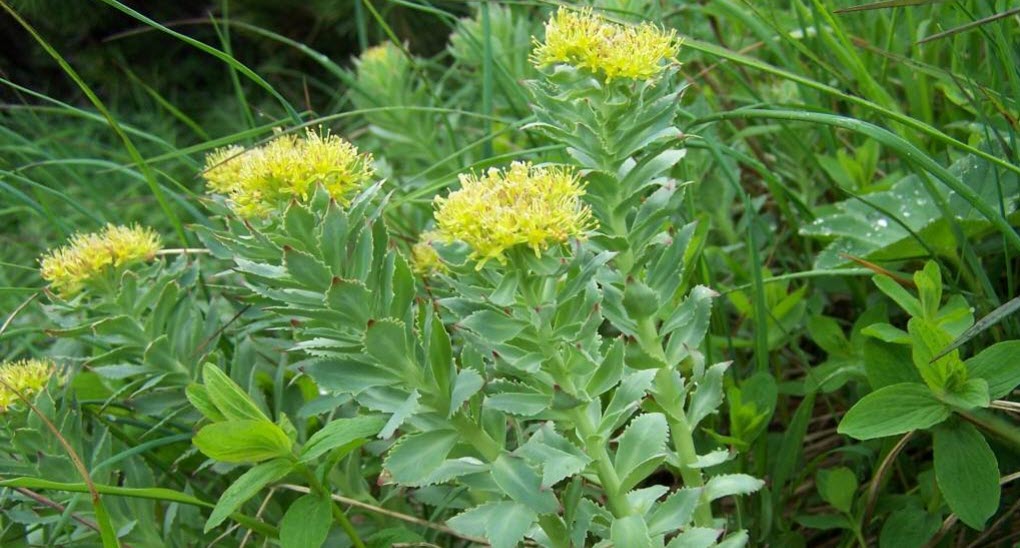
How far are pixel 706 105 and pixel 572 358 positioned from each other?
1060mm

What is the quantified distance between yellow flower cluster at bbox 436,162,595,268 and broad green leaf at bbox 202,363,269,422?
36 centimetres

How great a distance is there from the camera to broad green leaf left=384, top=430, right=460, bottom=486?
1070mm

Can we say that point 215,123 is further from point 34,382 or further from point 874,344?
point 874,344

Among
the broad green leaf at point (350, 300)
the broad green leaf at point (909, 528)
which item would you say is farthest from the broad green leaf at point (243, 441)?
the broad green leaf at point (909, 528)

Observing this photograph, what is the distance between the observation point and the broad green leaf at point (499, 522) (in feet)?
3.44

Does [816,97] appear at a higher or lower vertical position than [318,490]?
higher

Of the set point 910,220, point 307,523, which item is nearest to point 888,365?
point 910,220

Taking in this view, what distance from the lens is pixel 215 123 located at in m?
4.20

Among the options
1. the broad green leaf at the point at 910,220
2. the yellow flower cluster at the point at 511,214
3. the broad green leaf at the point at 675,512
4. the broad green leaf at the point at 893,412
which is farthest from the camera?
the broad green leaf at the point at 910,220

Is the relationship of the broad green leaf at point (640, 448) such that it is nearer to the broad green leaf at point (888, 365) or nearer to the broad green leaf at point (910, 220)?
the broad green leaf at point (888, 365)

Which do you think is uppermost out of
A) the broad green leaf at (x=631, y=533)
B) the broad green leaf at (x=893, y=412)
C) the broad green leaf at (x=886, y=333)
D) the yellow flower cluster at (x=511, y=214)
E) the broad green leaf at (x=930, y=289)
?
the yellow flower cluster at (x=511, y=214)

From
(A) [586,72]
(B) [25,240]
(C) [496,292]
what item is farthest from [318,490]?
(B) [25,240]

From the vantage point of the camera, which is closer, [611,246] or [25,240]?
[611,246]

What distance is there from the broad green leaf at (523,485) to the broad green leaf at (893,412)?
42 cm
